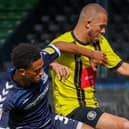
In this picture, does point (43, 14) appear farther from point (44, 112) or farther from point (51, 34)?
point (44, 112)

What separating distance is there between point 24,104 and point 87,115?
869 mm

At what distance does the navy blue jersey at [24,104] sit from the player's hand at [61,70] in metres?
0.07

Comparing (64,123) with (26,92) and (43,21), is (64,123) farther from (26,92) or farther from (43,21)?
(43,21)

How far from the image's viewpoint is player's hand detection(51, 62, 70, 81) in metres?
5.01

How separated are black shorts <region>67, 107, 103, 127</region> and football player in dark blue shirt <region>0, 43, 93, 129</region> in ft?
0.84

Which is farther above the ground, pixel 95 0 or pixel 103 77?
pixel 95 0

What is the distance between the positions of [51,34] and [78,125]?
5369mm

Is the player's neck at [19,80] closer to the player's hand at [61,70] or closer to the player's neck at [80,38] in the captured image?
the player's hand at [61,70]

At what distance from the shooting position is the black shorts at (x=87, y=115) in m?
5.42

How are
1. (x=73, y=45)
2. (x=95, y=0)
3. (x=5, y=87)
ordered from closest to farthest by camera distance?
1. (x=5, y=87)
2. (x=73, y=45)
3. (x=95, y=0)

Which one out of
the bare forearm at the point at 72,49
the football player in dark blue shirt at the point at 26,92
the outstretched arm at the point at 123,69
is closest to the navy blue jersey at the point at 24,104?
the football player in dark blue shirt at the point at 26,92

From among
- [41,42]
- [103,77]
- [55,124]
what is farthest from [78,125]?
[41,42]

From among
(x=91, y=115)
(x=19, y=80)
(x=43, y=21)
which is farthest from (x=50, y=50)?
(x=43, y=21)

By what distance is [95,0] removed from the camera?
8266 millimetres
